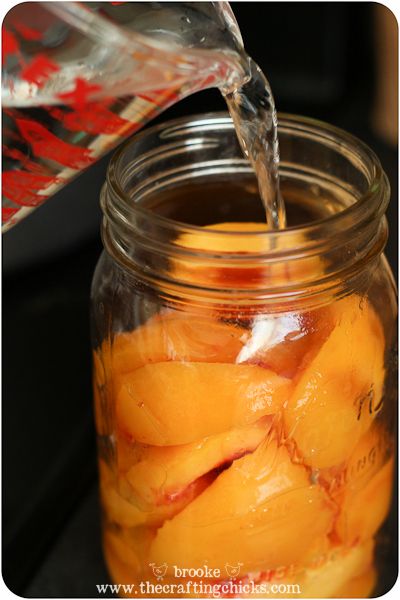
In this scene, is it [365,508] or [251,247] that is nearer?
[251,247]

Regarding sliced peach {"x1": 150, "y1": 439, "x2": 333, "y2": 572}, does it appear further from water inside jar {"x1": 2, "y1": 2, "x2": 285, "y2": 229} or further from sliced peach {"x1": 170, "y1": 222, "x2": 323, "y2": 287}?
water inside jar {"x1": 2, "y1": 2, "x2": 285, "y2": 229}

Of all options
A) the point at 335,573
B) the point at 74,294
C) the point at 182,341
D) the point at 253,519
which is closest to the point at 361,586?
the point at 335,573

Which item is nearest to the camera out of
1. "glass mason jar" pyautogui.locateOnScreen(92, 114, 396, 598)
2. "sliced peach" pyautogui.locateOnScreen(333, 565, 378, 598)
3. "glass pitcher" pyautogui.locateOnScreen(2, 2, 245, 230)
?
"glass pitcher" pyautogui.locateOnScreen(2, 2, 245, 230)

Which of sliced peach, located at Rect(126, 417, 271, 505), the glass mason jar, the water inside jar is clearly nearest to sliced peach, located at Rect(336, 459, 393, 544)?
the glass mason jar

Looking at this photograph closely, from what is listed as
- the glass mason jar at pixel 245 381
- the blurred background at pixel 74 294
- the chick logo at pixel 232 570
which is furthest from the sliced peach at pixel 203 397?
the blurred background at pixel 74 294

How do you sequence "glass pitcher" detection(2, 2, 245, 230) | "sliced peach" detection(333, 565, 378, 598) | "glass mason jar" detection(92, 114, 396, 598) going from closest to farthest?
1. "glass pitcher" detection(2, 2, 245, 230)
2. "glass mason jar" detection(92, 114, 396, 598)
3. "sliced peach" detection(333, 565, 378, 598)

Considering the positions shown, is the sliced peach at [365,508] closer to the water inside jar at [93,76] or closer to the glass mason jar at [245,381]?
the glass mason jar at [245,381]

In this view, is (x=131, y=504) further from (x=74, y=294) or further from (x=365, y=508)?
(x=74, y=294)
